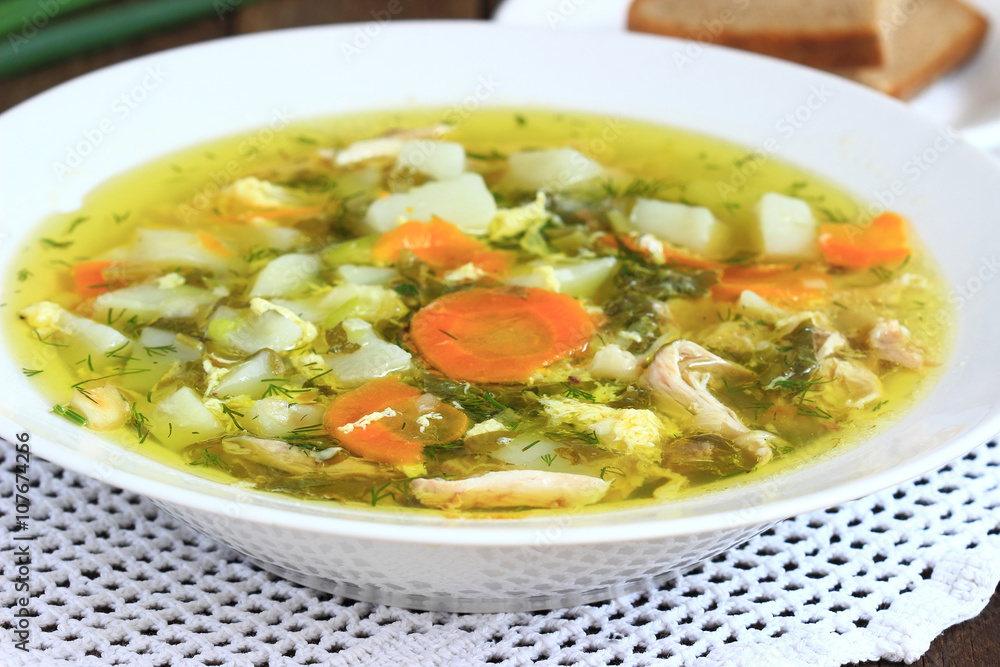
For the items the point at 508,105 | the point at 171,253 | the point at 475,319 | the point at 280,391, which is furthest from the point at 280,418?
the point at 508,105

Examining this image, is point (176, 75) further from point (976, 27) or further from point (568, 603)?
point (976, 27)

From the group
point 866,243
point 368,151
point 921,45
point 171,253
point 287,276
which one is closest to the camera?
point 287,276

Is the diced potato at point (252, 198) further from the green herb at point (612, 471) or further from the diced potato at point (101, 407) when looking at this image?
the green herb at point (612, 471)

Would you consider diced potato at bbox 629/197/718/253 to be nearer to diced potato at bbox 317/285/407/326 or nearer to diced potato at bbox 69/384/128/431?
diced potato at bbox 317/285/407/326

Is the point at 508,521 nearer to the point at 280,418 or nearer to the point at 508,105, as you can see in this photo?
the point at 280,418

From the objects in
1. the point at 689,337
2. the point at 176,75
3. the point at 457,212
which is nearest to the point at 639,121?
the point at 457,212

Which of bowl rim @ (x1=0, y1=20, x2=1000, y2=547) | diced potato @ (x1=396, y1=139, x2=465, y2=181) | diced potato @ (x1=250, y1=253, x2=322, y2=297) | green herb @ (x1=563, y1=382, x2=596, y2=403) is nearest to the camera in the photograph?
bowl rim @ (x1=0, y1=20, x2=1000, y2=547)

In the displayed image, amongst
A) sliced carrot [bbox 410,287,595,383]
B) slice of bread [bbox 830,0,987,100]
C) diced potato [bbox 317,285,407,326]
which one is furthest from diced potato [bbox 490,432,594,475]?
slice of bread [bbox 830,0,987,100]
